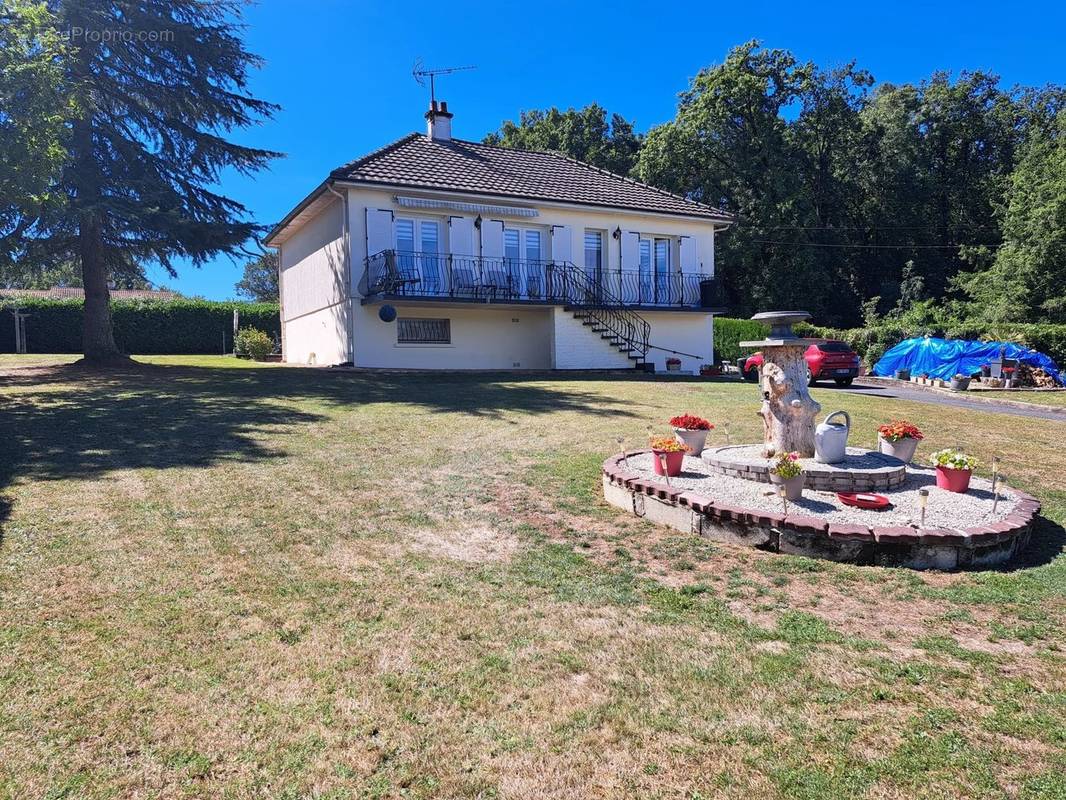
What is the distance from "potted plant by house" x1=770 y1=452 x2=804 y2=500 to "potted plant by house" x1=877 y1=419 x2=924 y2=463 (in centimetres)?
193

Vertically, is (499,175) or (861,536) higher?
(499,175)

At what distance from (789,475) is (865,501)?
667 millimetres

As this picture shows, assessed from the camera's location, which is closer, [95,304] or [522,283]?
[95,304]

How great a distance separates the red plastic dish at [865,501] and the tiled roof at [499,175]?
47.3 ft

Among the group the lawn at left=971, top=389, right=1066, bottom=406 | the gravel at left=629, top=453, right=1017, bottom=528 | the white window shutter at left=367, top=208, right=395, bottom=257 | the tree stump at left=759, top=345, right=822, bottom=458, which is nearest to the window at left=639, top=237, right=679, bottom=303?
the white window shutter at left=367, top=208, right=395, bottom=257

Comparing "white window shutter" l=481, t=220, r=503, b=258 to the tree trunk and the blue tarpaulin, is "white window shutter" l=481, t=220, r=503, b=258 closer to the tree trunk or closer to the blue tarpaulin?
the tree trunk

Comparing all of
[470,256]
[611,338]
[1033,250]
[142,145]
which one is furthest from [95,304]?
[1033,250]

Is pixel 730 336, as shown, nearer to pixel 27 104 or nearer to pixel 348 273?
pixel 348 273

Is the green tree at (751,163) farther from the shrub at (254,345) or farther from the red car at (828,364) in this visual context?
the shrub at (254,345)

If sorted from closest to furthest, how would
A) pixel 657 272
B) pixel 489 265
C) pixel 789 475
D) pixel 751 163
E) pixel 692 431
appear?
pixel 789 475
pixel 692 431
pixel 489 265
pixel 657 272
pixel 751 163

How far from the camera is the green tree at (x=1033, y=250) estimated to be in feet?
92.6

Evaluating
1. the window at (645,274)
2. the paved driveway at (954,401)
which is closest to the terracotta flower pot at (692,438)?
the paved driveway at (954,401)

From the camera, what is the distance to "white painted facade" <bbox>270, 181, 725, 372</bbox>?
55.5ft

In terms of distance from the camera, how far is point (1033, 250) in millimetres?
28688
